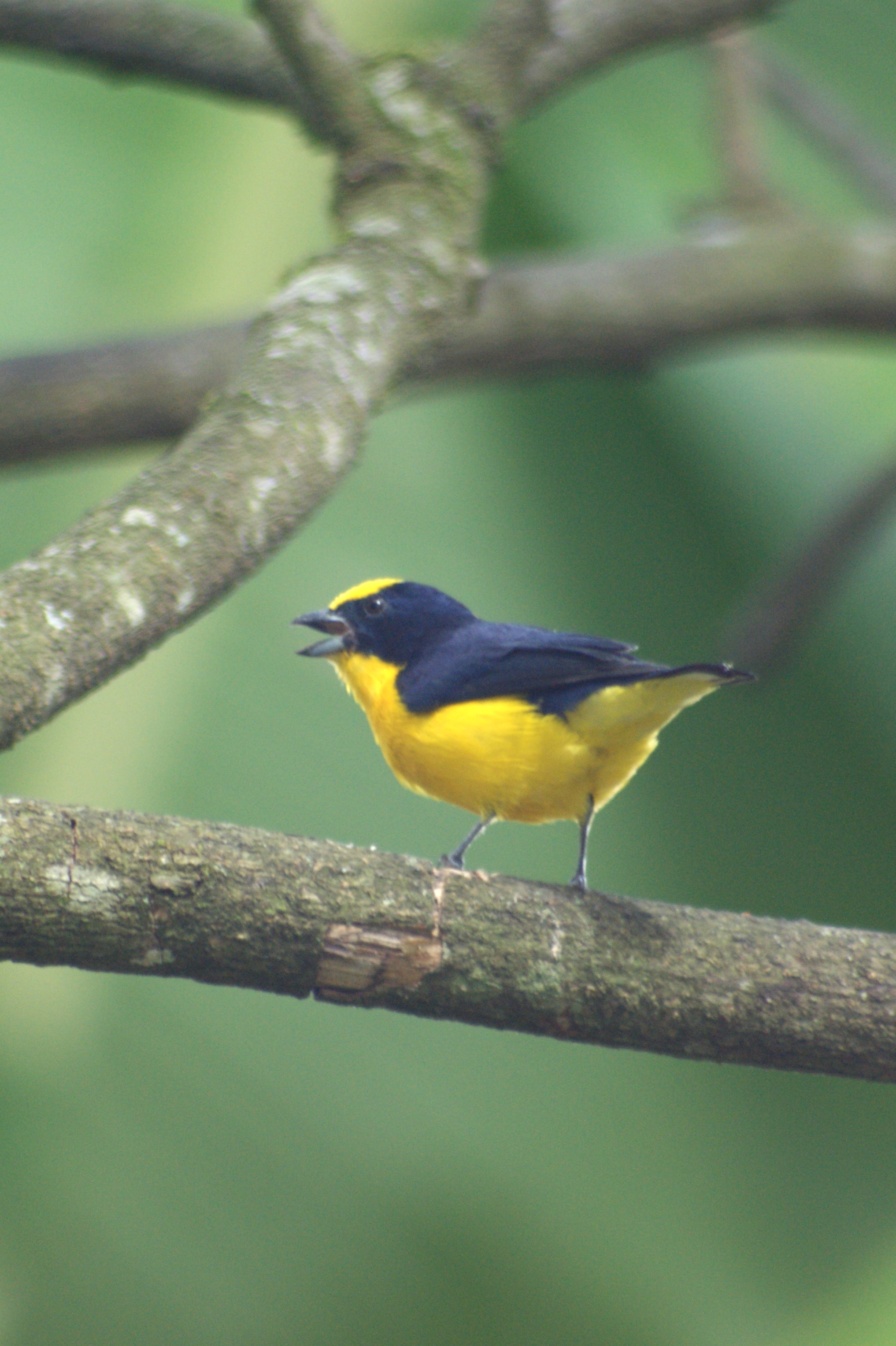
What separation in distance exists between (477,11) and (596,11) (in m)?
2.60

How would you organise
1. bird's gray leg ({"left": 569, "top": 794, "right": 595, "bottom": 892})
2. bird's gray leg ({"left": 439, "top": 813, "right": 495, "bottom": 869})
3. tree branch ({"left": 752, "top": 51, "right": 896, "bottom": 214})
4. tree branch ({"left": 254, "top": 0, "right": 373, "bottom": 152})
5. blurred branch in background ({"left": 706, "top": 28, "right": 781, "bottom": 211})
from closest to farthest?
1. bird's gray leg ({"left": 569, "top": 794, "right": 595, "bottom": 892})
2. bird's gray leg ({"left": 439, "top": 813, "right": 495, "bottom": 869})
3. tree branch ({"left": 254, "top": 0, "right": 373, "bottom": 152})
4. blurred branch in background ({"left": 706, "top": 28, "right": 781, "bottom": 211})
5. tree branch ({"left": 752, "top": 51, "right": 896, "bottom": 214})

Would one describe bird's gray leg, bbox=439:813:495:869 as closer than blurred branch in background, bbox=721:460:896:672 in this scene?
Yes

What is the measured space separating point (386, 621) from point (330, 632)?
0.41 feet

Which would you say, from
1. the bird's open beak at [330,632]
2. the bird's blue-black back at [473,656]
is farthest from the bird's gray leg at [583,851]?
the bird's open beak at [330,632]

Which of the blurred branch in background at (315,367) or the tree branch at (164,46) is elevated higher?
the tree branch at (164,46)

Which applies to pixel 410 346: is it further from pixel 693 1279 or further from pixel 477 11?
pixel 477 11

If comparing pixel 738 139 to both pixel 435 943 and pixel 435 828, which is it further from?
pixel 435 943

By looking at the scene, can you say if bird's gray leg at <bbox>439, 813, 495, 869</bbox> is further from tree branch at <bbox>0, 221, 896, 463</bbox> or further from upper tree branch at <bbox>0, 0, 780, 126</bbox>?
upper tree branch at <bbox>0, 0, 780, 126</bbox>

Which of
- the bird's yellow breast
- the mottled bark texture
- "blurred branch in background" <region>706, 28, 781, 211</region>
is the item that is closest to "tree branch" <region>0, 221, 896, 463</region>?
"blurred branch in background" <region>706, 28, 781, 211</region>

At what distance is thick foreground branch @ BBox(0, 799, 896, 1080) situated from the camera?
1669 millimetres

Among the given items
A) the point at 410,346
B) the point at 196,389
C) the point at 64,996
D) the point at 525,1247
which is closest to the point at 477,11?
the point at 196,389

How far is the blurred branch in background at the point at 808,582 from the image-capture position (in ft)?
14.4

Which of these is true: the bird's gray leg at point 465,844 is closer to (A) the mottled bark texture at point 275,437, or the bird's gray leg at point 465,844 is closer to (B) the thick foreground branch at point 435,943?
(B) the thick foreground branch at point 435,943

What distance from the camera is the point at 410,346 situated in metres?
2.87
